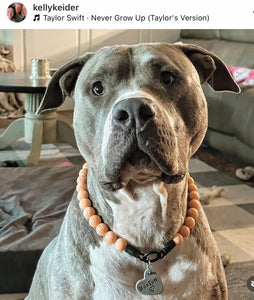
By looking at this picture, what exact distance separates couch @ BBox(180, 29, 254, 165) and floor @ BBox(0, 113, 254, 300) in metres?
0.13

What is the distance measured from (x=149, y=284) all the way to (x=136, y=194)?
0.64 feet

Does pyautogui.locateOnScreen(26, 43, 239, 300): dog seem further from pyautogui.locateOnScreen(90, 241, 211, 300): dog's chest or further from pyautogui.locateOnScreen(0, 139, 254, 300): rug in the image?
pyautogui.locateOnScreen(0, 139, 254, 300): rug

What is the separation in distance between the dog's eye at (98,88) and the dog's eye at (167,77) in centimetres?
14

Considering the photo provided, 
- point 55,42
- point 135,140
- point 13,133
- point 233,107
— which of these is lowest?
point 13,133

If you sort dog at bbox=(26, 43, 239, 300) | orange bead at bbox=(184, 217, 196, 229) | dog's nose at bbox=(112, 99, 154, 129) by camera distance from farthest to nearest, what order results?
1. orange bead at bbox=(184, 217, 196, 229)
2. dog at bbox=(26, 43, 239, 300)
3. dog's nose at bbox=(112, 99, 154, 129)

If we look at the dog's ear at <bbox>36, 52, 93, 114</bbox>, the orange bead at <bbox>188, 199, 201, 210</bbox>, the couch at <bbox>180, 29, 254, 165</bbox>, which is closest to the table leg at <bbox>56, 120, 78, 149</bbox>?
the couch at <bbox>180, 29, 254, 165</bbox>

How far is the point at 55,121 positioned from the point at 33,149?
260 millimetres

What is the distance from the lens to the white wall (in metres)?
3.64

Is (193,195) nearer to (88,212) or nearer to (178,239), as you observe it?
(178,239)

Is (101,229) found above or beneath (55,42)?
above

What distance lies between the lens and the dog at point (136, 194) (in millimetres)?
965

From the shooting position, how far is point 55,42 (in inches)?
143
